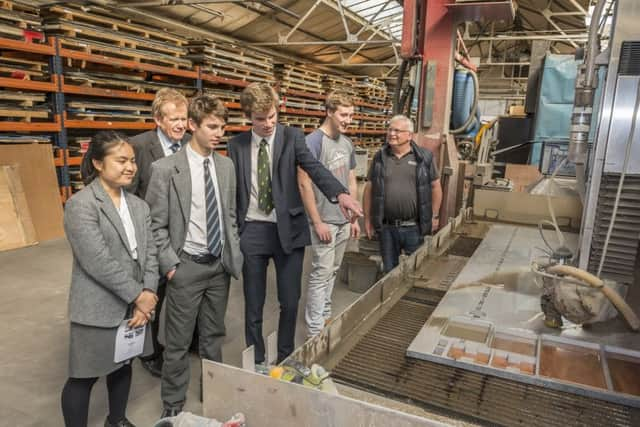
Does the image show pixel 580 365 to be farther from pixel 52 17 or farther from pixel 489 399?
pixel 52 17

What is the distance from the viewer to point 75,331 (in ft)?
5.65

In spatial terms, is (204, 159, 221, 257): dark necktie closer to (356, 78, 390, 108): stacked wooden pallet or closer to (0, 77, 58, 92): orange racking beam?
(0, 77, 58, 92): orange racking beam

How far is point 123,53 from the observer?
247 inches

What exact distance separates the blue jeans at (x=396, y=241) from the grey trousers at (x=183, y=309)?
4.86 feet

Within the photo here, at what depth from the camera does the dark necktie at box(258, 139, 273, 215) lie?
233 centimetres

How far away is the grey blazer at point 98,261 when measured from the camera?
5.53 ft

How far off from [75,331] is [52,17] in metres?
5.51

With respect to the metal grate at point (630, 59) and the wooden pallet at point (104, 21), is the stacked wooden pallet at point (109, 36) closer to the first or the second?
the wooden pallet at point (104, 21)

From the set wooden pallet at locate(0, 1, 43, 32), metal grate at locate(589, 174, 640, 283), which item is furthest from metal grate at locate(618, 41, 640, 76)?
wooden pallet at locate(0, 1, 43, 32)

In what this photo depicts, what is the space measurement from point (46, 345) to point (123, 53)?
4.58 meters

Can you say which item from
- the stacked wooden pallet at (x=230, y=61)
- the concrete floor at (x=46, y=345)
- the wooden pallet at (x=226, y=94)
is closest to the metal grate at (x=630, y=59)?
the concrete floor at (x=46, y=345)

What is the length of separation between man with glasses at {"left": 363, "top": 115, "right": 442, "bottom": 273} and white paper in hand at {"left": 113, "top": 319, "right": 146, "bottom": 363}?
188cm

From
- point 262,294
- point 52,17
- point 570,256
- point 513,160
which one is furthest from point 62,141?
point 570,256

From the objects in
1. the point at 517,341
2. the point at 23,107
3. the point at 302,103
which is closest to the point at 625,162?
the point at 517,341
